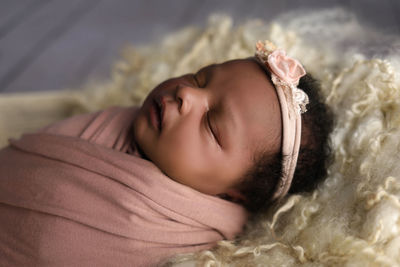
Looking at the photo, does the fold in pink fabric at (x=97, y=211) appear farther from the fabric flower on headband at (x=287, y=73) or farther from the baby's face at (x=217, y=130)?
the fabric flower on headband at (x=287, y=73)

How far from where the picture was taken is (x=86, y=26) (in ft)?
9.40

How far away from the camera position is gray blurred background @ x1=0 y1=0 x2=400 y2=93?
233cm

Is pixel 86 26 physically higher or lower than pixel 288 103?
lower

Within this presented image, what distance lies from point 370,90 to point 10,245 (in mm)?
940

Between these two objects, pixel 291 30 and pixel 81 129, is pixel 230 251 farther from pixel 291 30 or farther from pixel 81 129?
pixel 291 30

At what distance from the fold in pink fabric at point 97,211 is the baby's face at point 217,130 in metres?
0.05

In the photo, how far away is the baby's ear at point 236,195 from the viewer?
1.12m

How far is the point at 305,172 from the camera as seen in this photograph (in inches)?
44.0

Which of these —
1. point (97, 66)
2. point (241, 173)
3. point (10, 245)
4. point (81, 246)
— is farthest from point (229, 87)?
point (97, 66)

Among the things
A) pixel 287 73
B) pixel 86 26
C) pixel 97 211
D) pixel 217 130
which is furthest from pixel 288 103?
pixel 86 26

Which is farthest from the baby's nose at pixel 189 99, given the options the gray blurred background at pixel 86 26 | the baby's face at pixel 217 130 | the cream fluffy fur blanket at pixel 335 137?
the gray blurred background at pixel 86 26

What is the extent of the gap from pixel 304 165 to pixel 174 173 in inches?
12.9

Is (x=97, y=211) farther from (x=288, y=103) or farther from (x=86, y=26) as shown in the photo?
(x=86, y=26)

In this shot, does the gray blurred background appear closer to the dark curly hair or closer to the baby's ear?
the dark curly hair
